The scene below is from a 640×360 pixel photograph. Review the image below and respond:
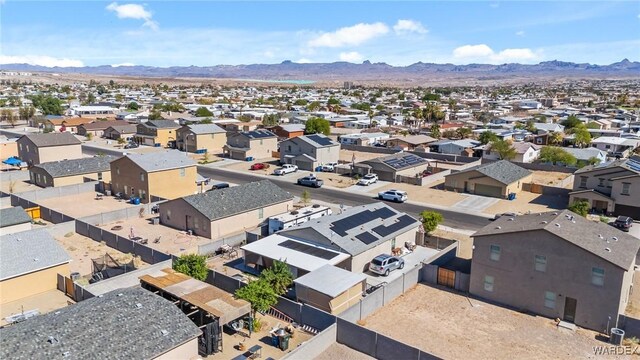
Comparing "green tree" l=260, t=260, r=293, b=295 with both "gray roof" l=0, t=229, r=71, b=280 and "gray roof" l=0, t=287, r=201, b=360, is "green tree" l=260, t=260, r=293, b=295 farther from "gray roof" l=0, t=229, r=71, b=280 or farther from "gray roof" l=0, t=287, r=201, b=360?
"gray roof" l=0, t=229, r=71, b=280

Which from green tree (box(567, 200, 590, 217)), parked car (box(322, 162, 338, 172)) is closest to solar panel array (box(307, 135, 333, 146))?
parked car (box(322, 162, 338, 172))

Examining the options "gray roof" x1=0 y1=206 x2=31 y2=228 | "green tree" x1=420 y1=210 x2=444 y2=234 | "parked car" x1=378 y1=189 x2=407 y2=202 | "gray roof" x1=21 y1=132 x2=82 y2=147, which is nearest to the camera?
"gray roof" x1=0 y1=206 x2=31 y2=228

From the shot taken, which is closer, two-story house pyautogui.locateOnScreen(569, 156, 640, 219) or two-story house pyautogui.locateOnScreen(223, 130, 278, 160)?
two-story house pyautogui.locateOnScreen(569, 156, 640, 219)

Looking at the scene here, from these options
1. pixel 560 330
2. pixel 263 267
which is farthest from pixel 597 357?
pixel 263 267

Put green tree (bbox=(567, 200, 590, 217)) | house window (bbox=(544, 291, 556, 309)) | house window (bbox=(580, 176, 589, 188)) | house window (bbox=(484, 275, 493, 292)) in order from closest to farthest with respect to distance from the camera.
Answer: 1. house window (bbox=(544, 291, 556, 309))
2. house window (bbox=(484, 275, 493, 292))
3. green tree (bbox=(567, 200, 590, 217))
4. house window (bbox=(580, 176, 589, 188))

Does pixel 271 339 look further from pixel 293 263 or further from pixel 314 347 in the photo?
pixel 293 263

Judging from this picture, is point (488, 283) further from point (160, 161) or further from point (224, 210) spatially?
point (160, 161)

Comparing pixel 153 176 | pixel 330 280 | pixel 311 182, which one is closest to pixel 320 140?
pixel 311 182
